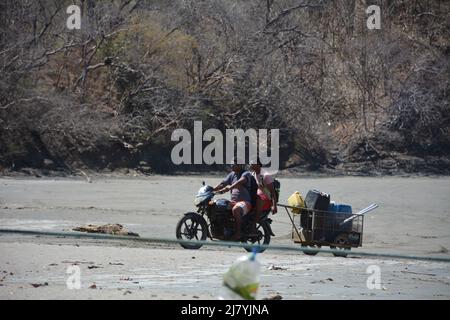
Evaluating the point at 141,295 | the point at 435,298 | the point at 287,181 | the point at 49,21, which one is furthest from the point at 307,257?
the point at 49,21

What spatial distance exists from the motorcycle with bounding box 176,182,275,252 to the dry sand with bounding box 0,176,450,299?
0.28 metres

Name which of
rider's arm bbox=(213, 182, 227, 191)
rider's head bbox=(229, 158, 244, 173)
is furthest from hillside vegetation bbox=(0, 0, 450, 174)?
rider's head bbox=(229, 158, 244, 173)

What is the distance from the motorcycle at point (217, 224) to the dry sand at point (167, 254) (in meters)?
0.28

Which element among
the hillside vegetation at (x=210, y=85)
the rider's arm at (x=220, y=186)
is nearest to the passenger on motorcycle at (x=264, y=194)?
the rider's arm at (x=220, y=186)

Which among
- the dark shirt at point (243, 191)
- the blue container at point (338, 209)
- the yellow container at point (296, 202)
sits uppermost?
the dark shirt at point (243, 191)

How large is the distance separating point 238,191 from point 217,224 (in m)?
0.65

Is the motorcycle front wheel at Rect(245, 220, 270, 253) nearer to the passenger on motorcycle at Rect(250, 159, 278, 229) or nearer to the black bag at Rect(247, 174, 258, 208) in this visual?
the passenger on motorcycle at Rect(250, 159, 278, 229)

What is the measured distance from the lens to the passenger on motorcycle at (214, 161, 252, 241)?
1550 centimetres

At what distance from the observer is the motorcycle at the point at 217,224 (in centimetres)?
1559

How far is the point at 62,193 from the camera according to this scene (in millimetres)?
24188

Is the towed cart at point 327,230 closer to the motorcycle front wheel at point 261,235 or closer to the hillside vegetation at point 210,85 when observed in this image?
the motorcycle front wheel at point 261,235

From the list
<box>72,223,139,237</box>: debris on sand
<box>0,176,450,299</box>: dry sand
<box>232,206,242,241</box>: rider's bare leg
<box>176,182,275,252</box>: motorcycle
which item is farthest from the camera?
<box>72,223,139,237</box>: debris on sand

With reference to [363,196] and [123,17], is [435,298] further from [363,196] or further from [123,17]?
[123,17]

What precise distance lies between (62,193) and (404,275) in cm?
1316
